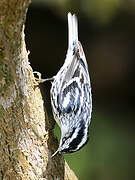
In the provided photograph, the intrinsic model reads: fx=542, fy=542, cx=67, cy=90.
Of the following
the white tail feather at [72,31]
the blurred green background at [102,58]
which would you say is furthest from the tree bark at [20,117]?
the blurred green background at [102,58]

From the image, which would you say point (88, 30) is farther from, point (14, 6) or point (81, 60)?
point (14, 6)

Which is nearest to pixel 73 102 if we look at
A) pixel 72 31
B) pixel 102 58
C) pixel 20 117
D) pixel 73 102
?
pixel 73 102

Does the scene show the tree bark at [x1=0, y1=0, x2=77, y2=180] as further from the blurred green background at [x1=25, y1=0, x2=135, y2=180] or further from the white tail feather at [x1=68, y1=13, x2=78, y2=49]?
the blurred green background at [x1=25, y1=0, x2=135, y2=180]

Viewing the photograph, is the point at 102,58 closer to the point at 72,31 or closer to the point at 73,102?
the point at 72,31

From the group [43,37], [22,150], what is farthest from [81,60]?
[43,37]

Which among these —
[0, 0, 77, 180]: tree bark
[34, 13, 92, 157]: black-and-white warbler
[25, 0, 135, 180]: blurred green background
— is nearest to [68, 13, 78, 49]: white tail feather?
[34, 13, 92, 157]: black-and-white warbler

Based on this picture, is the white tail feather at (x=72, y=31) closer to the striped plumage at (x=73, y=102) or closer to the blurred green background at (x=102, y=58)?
the striped plumage at (x=73, y=102)
